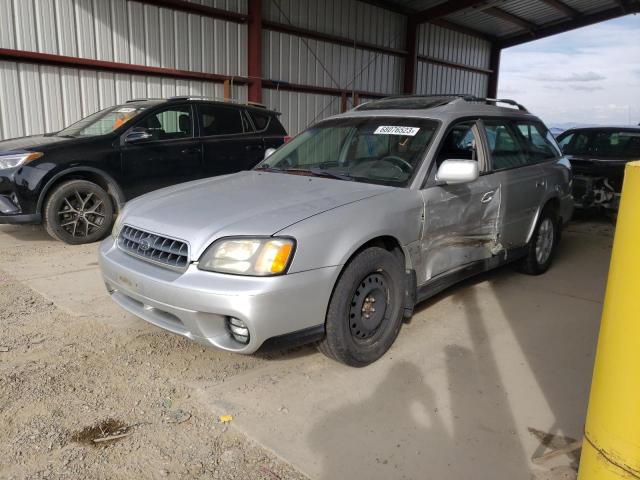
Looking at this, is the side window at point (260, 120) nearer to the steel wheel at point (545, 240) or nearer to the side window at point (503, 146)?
the side window at point (503, 146)

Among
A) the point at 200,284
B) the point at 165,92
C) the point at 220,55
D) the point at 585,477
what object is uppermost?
the point at 220,55

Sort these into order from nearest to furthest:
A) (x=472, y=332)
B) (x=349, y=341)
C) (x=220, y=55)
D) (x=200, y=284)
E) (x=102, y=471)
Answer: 1. (x=102, y=471)
2. (x=200, y=284)
3. (x=349, y=341)
4. (x=472, y=332)
5. (x=220, y=55)

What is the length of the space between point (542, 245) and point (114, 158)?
5.03 meters

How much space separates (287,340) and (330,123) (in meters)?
2.28

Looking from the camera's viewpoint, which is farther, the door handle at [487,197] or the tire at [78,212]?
the tire at [78,212]

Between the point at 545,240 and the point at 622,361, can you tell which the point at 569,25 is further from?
the point at 622,361

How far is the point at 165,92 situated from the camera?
1059 cm

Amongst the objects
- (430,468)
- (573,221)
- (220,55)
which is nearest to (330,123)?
(430,468)

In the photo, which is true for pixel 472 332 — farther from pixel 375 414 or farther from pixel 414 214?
pixel 375 414

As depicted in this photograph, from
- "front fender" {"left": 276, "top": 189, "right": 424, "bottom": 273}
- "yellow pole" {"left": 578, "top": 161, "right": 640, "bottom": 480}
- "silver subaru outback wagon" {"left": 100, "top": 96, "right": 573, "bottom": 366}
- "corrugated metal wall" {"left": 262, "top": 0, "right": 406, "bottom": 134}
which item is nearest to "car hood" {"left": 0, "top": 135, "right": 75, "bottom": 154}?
"silver subaru outback wagon" {"left": 100, "top": 96, "right": 573, "bottom": 366}

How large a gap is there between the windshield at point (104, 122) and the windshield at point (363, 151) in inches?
125

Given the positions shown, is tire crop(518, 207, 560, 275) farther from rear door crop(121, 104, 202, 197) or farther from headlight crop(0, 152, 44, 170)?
headlight crop(0, 152, 44, 170)

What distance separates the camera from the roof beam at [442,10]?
13.9 m

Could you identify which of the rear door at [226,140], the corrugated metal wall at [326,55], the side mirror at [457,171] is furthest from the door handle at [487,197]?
the corrugated metal wall at [326,55]
